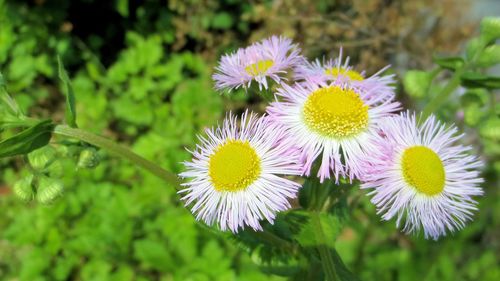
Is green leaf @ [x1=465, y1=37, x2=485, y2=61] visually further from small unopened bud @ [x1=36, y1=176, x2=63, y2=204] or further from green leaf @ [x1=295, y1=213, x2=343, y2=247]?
small unopened bud @ [x1=36, y1=176, x2=63, y2=204]

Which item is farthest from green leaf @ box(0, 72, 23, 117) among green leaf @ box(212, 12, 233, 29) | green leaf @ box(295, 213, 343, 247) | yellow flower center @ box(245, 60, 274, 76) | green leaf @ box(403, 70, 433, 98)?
green leaf @ box(212, 12, 233, 29)

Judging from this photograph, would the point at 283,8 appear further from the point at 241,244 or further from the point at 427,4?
the point at 241,244

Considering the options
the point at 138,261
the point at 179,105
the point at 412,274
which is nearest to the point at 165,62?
the point at 179,105

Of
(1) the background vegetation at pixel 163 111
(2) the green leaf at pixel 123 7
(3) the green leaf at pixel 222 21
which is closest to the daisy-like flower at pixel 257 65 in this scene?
(1) the background vegetation at pixel 163 111

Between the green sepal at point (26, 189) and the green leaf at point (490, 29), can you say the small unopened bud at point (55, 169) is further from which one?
the green leaf at point (490, 29)

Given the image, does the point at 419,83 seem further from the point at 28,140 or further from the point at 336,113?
the point at 28,140

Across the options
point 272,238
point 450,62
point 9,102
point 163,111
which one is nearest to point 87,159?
point 9,102
